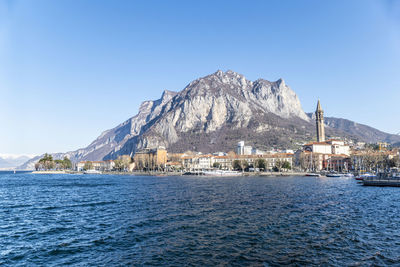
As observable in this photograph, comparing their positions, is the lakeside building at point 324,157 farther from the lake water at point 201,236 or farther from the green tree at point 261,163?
the lake water at point 201,236

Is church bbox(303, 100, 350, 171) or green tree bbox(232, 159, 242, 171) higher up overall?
church bbox(303, 100, 350, 171)

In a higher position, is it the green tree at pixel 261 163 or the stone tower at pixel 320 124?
the stone tower at pixel 320 124

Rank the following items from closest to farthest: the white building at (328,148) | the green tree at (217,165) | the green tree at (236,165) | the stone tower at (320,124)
A: the green tree at (236,165) < the white building at (328,148) < the green tree at (217,165) < the stone tower at (320,124)

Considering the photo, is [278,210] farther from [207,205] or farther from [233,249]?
[233,249]

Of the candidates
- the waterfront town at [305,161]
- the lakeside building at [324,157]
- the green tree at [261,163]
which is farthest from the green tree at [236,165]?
the lakeside building at [324,157]

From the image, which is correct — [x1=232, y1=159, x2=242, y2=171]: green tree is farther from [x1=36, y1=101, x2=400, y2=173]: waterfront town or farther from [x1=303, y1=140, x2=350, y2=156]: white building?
[x1=303, y1=140, x2=350, y2=156]: white building

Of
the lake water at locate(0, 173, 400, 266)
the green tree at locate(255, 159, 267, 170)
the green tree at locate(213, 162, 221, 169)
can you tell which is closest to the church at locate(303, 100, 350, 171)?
the green tree at locate(255, 159, 267, 170)

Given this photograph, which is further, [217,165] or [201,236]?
[217,165]

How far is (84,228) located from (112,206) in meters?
11.6

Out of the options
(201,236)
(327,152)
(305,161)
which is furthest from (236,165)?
(201,236)

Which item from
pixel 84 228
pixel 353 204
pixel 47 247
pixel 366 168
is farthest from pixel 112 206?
pixel 366 168

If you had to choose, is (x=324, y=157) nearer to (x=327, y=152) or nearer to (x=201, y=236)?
(x=327, y=152)

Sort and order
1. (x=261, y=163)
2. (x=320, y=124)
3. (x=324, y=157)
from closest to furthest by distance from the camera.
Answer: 1. (x=261, y=163)
2. (x=324, y=157)
3. (x=320, y=124)

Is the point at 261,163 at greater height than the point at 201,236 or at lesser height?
greater
